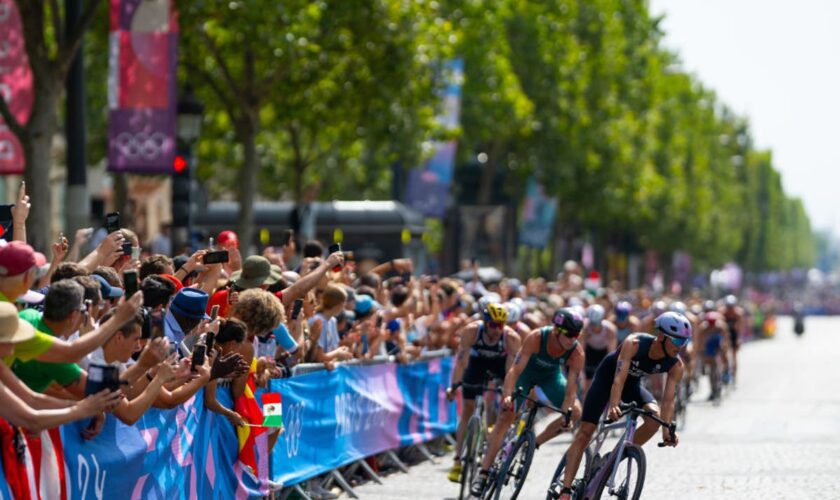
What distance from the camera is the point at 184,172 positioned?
65.4 ft

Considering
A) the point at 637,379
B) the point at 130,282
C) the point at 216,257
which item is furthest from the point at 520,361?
the point at 130,282

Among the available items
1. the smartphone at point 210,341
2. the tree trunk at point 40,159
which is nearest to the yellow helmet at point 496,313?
the smartphone at point 210,341

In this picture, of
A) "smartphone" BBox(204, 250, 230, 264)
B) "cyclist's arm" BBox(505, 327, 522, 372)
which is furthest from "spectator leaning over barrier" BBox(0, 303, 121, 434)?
"cyclist's arm" BBox(505, 327, 522, 372)

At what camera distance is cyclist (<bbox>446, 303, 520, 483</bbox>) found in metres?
15.0

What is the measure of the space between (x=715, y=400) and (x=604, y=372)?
1726cm

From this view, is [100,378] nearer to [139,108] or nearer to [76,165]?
[76,165]

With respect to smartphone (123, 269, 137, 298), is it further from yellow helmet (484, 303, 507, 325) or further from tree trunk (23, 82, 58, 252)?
tree trunk (23, 82, 58, 252)

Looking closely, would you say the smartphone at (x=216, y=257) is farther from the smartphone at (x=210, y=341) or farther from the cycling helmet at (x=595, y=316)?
the cycling helmet at (x=595, y=316)

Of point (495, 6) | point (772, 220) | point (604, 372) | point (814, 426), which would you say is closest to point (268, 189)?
point (495, 6)

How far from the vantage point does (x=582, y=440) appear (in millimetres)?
12547

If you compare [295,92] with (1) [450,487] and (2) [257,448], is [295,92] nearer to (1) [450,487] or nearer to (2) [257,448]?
(1) [450,487]

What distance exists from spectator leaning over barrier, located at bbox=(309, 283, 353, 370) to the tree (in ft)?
16.7

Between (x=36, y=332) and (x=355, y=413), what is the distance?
7801mm

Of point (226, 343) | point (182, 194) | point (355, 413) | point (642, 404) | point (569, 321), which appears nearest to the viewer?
point (226, 343)
